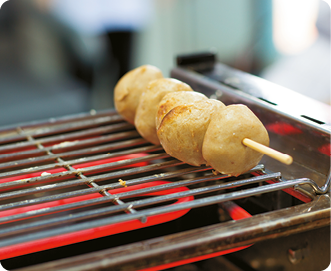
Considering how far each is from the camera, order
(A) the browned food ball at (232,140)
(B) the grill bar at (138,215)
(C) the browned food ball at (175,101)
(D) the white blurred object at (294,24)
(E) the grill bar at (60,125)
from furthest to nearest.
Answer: (D) the white blurred object at (294,24), (E) the grill bar at (60,125), (C) the browned food ball at (175,101), (A) the browned food ball at (232,140), (B) the grill bar at (138,215)

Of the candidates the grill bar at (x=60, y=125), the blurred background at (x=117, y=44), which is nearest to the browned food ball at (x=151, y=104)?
the grill bar at (x=60, y=125)

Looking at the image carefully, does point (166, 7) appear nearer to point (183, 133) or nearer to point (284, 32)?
point (284, 32)

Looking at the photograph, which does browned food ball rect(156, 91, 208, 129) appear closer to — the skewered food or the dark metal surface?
the skewered food

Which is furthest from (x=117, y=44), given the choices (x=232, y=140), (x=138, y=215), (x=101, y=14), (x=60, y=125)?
(x=138, y=215)

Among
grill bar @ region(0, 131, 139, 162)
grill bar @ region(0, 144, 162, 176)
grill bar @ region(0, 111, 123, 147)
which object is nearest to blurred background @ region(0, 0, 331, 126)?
grill bar @ region(0, 111, 123, 147)

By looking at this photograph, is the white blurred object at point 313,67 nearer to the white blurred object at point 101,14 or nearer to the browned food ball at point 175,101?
the white blurred object at point 101,14

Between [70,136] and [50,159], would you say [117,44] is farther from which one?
[50,159]
